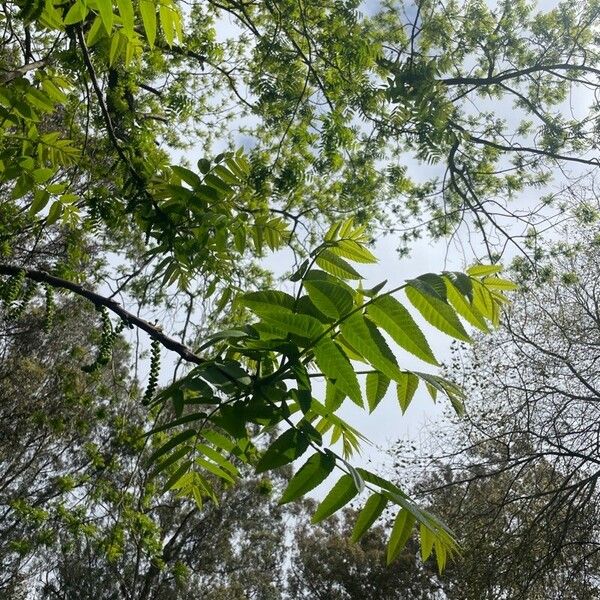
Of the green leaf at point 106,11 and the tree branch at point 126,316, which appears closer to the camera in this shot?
the green leaf at point 106,11

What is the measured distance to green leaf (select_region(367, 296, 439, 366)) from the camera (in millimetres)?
1212

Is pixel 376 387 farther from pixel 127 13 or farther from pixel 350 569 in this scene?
pixel 350 569

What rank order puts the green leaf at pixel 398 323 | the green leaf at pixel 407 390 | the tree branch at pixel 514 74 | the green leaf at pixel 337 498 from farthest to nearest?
the tree branch at pixel 514 74 → the green leaf at pixel 407 390 → the green leaf at pixel 337 498 → the green leaf at pixel 398 323

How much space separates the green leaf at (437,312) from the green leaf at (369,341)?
139 millimetres

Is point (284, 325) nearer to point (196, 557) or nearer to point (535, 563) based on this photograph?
point (535, 563)

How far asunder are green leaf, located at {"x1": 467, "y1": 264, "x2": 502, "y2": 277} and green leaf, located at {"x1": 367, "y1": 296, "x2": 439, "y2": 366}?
1.55 feet

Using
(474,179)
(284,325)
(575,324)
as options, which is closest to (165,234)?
(284,325)

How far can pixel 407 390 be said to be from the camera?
1.56 metres

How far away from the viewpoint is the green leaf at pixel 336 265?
5.27 ft

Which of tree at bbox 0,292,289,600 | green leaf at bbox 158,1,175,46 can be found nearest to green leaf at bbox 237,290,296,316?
green leaf at bbox 158,1,175,46

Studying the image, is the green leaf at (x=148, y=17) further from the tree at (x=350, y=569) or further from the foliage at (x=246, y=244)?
the tree at (x=350, y=569)

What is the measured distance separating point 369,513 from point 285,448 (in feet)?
1.01

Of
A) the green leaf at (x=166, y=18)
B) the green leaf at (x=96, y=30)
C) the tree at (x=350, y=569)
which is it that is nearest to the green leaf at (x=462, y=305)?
the green leaf at (x=166, y=18)

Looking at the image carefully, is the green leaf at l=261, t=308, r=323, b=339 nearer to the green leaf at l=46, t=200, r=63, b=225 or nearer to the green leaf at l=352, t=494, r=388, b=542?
the green leaf at l=352, t=494, r=388, b=542
